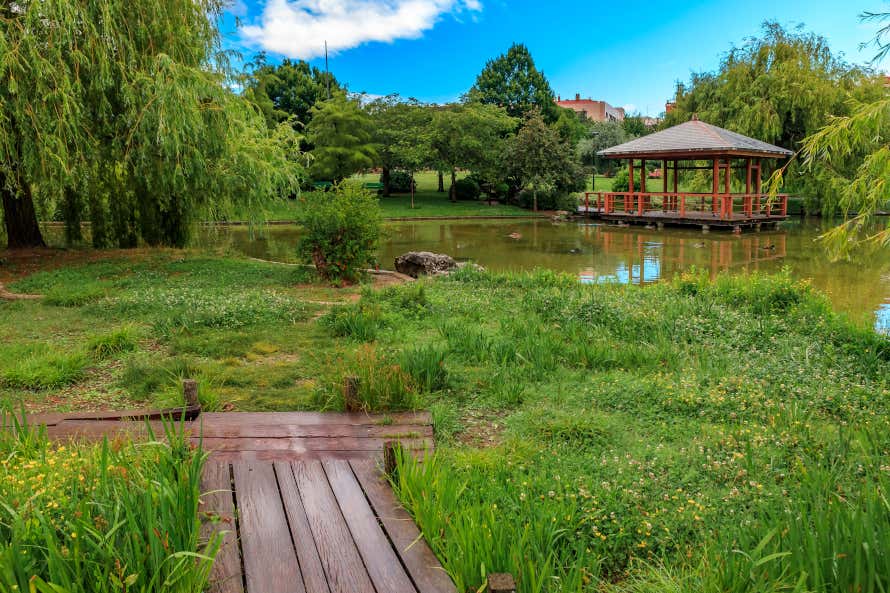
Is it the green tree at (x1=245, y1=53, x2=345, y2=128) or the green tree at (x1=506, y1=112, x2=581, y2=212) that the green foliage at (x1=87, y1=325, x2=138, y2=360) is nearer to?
the green tree at (x1=506, y1=112, x2=581, y2=212)

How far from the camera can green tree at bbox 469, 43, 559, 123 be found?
4462 cm

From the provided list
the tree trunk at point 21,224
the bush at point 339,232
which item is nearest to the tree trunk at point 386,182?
the tree trunk at point 21,224

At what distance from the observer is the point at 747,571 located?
2.46m

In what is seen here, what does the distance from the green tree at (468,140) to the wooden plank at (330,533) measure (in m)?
30.4

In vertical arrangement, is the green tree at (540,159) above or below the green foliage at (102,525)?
above

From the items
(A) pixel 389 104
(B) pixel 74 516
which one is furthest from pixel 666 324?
(A) pixel 389 104

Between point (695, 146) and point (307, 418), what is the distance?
76.2 ft

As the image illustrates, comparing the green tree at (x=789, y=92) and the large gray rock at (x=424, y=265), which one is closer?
the large gray rock at (x=424, y=265)

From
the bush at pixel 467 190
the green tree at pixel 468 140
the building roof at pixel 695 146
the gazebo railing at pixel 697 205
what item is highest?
the green tree at pixel 468 140

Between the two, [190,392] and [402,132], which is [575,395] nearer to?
[190,392]

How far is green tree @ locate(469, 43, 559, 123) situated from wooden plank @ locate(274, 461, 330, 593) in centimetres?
4282

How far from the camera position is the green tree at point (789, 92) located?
27531 mm

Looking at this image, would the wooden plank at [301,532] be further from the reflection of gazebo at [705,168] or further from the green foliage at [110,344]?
the reflection of gazebo at [705,168]

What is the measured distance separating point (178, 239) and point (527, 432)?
12357mm
